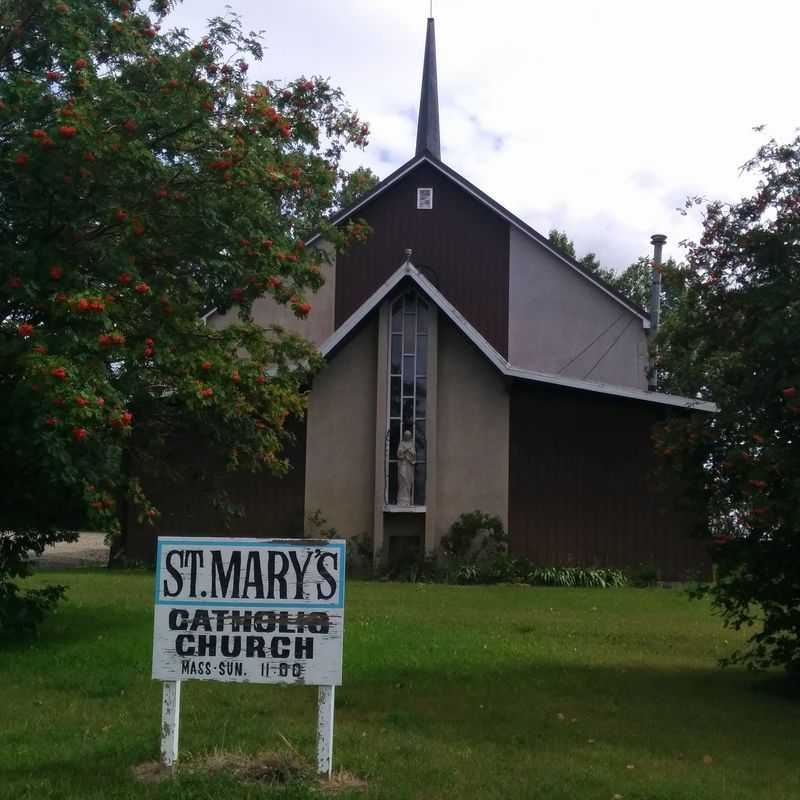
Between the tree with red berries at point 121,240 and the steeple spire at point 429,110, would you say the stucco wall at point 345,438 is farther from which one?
the steeple spire at point 429,110

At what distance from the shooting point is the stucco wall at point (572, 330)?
27.2 meters

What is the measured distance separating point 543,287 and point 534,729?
20025 millimetres

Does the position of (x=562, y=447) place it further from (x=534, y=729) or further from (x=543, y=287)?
(x=534, y=729)

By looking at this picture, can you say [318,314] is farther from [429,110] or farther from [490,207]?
[429,110]

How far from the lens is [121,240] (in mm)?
10516

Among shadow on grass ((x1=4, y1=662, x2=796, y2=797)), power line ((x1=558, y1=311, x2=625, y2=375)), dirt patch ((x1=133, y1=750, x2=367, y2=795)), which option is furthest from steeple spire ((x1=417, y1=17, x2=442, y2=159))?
A: dirt patch ((x1=133, y1=750, x2=367, y2=795))

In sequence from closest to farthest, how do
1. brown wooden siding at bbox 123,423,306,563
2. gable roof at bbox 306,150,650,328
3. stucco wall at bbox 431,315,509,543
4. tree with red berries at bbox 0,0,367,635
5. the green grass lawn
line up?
1. the green grass lawn
2. tree with red berries at bbox 0,0,367,635
3. stucco wall at bbox 431,315,509,543
4. brown wooden siding at bbox 123,423,306,563
5. gable roof at bbox 306,150,650,328

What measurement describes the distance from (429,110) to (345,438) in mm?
15518

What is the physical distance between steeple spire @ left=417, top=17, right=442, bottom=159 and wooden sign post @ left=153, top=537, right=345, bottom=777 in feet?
94.8

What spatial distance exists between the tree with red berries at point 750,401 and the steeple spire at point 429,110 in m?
25.5

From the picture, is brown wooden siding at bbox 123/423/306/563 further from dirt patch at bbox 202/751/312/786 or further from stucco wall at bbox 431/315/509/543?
dirt patch at bbox 202/751/312/786

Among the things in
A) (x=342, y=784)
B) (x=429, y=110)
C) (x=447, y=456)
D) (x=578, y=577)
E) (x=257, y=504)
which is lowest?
(x=342, y=784)

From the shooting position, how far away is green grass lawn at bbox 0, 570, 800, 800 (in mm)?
6629

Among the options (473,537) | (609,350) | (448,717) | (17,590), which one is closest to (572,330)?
(609,350)
